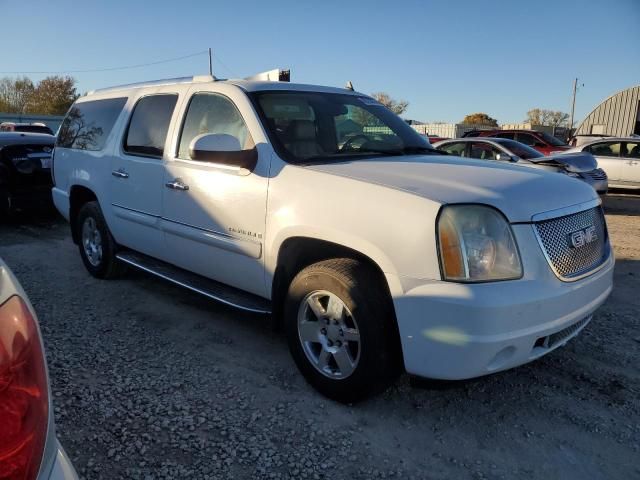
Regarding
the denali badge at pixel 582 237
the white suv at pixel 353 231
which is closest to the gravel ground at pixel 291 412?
the white suv at pixel 353 231

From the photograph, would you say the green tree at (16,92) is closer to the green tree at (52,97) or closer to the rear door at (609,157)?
the green tree at (52,97)

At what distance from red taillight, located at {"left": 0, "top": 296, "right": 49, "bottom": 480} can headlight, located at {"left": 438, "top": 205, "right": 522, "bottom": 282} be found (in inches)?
69.2

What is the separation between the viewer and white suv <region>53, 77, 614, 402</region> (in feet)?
8.04

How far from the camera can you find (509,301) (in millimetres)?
2387

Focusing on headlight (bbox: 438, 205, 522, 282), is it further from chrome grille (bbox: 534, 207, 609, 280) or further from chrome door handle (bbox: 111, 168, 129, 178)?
chrome door handle (bbox: 111, 168, 129, 178)

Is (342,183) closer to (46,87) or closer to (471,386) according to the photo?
(471,386)

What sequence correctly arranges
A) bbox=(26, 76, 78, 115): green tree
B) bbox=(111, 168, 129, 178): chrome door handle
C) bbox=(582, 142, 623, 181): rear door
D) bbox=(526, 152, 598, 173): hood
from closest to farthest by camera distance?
bbox=(111, 168, 129, 178): chrome door handle, bbox=(526, 152, 598, 173): hood, bbox=(582, 142, 623, 181): rear door, bbox=(26, 76, 78, 115): green tree

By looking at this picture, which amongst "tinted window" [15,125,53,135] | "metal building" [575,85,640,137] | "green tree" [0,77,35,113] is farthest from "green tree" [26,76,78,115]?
"metal building" [575,85,640,137]

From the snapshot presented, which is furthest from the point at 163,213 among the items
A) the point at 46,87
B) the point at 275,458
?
the point at 46,87

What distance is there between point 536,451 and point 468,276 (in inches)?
38.2

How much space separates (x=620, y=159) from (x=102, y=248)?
12336 mm

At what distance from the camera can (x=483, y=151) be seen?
33.9ft

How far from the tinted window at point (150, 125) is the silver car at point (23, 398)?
3.13 metres

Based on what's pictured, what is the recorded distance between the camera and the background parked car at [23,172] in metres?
7.63
